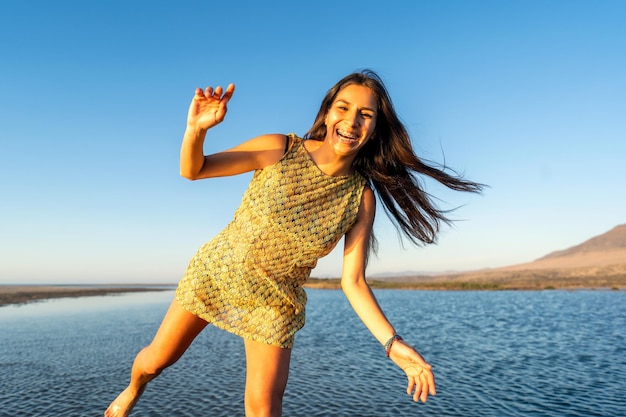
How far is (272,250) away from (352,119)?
3.36 feet

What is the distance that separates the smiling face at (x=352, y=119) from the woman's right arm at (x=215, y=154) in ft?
1.27

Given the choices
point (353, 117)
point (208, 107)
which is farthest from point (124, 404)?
point (353, 117)

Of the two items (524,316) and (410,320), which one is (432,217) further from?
(524,316)

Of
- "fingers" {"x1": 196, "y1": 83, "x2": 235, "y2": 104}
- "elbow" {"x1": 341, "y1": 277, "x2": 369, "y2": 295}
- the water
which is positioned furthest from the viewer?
the water

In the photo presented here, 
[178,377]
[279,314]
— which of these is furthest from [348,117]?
[178,377]

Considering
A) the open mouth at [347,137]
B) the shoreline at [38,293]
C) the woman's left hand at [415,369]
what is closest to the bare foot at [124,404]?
the woman's left hand at [415,369]

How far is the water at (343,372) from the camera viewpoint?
29.3 ft

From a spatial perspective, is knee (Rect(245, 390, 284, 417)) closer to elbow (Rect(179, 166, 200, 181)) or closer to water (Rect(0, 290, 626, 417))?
elbow (Rect(179, 166, 200, 181))

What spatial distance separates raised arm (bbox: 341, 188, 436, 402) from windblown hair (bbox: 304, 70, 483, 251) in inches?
8.2

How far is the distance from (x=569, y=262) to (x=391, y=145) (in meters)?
134

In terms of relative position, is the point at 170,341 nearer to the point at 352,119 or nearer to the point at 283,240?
the point at 283,240

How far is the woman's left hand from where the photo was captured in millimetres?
2865

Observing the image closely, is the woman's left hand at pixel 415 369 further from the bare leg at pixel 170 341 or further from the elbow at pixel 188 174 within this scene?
the elbow at pixel 188 174

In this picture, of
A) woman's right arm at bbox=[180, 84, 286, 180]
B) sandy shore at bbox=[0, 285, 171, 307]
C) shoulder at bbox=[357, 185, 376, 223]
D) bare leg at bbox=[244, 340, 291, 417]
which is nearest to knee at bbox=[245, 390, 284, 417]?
bare leg at bbox=[244, 340, 291, 417]
